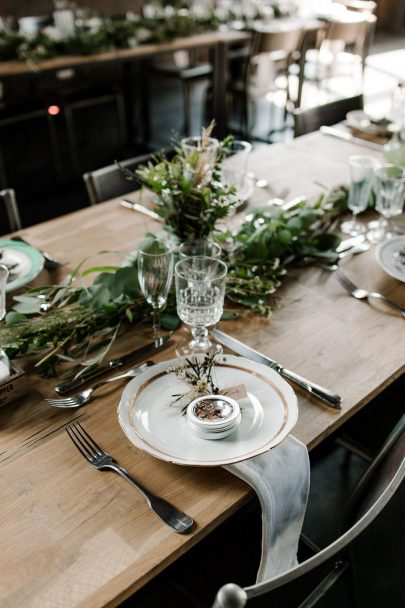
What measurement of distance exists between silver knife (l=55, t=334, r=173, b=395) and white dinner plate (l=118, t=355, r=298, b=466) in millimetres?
99

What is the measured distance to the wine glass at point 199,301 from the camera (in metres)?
1.24

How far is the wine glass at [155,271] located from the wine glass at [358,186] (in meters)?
0.71

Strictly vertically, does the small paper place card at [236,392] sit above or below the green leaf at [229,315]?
above

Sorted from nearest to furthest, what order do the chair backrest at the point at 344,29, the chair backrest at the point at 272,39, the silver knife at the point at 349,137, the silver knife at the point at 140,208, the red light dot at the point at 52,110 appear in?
1. the silver knife at the point at 140,208
2. the silver knife at the point at 349,137
3. the red light dot at the point at 52,110
4. the chair backrest at the point at 272,39
5. the chair backrest at the point at 344,29

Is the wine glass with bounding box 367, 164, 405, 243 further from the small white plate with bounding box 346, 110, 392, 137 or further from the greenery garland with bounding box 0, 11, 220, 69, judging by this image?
the greenery garland with bounding box 0, 11, 220, 69

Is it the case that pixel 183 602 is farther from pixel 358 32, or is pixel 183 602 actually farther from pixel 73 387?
pixel 358 32

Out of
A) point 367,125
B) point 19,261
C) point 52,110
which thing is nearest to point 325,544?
point 19,261

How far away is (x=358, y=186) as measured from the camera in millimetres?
1761

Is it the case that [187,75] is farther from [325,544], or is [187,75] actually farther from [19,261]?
[325,544]

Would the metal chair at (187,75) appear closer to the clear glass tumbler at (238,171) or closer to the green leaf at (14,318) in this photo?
the clear glass tumbler at (238,171)

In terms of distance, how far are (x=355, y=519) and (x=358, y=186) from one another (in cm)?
97

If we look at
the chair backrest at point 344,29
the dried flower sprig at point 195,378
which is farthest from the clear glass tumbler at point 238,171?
the chair backrest at point 344,29

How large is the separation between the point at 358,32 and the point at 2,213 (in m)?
4.63

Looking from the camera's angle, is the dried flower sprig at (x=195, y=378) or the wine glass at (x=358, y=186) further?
the wine glass at (x=358, y=186)
